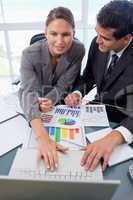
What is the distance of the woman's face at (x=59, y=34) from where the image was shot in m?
1.21

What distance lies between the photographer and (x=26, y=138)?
98cm

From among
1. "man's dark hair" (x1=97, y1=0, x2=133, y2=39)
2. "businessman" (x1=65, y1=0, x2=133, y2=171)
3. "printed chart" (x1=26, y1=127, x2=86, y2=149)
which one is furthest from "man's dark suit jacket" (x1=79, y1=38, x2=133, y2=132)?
"printed chart" (x1=26, y1=127, x2=86, y2=149)

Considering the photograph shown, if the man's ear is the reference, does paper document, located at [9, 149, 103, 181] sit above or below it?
below

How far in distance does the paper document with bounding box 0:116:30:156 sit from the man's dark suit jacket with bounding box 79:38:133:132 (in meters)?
0.50

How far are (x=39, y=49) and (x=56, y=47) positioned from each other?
13 centimetres

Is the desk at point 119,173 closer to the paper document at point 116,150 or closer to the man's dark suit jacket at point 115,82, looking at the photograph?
the paper document at point 116,150

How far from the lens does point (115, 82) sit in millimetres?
1324

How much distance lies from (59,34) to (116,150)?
0.72 m

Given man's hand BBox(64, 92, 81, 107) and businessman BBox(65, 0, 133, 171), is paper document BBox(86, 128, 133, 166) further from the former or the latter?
man's hand BBox(64, 92, 81, 107)

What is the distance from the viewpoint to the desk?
74cm

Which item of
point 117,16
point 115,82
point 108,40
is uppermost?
point 117,16

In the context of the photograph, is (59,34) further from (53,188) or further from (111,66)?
(53,188)

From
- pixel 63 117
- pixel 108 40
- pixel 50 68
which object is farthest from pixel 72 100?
pixel 108 40

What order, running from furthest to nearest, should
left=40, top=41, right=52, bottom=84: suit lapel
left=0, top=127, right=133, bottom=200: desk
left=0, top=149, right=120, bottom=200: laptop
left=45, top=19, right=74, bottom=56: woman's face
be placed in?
left=40, top=41, right=52, bottom=84: suit lapel, left=45, top=19, right=74, bottom=56: woman's face, left=0, top=127, right=133, bottom=200: desk, left=0, top=149, right=120, bottom=200: laptop
